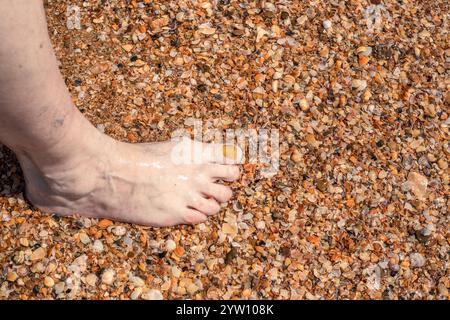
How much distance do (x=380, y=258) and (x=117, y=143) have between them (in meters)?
1.10

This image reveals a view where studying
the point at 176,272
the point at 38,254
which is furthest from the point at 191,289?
the point at 38,254

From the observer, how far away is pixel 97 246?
7.45 ft

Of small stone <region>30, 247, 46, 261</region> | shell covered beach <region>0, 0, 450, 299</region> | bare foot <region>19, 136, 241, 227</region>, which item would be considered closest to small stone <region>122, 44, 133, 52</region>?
shell covered beach <region>0, 0, 450, 299</region>

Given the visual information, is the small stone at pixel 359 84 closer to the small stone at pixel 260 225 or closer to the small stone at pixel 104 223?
the small stone at pixel 260 225

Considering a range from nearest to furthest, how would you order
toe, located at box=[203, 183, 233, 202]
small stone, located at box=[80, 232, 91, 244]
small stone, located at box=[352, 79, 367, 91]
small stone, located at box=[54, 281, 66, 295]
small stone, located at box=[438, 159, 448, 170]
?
small stone, located at box=[54, 281, 66, 295]
small stone, located at box=[80, 232, 91, 244]
toe, located at box=[203, 183, 233, 202]
small stone, located at box=[438, 159, 448, 170]
small stone, located at box=[352, 79, 367, 91]

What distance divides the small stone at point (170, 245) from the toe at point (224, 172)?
315 mm

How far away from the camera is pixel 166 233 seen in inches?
91.8

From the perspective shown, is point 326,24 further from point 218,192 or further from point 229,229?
point 229,229

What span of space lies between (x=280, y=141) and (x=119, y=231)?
0.76 m

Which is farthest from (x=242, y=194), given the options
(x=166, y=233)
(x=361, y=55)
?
(x=361, y=55)

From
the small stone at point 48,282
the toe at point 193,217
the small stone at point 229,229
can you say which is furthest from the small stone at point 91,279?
the small stone at point 229,229

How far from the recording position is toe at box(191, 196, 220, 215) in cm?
236

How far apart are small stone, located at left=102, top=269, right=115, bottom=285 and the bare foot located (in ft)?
0.72

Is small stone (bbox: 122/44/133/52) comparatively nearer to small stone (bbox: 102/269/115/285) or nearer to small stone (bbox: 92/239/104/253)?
small stone (bbox: 92/239/104/253)
